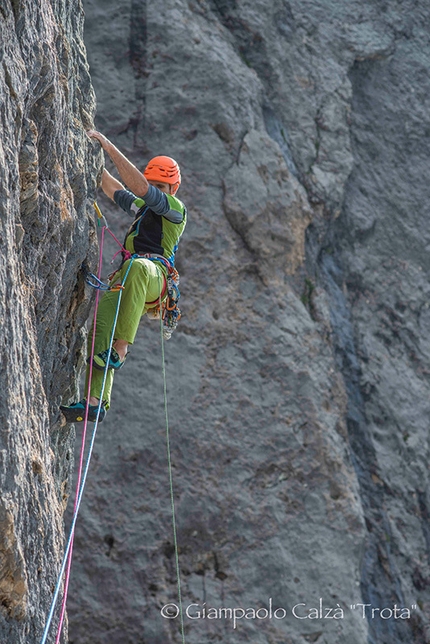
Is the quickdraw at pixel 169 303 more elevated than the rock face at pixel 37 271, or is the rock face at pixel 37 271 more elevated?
the rock face at pixel 37 271

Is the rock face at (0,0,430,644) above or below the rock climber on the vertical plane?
below

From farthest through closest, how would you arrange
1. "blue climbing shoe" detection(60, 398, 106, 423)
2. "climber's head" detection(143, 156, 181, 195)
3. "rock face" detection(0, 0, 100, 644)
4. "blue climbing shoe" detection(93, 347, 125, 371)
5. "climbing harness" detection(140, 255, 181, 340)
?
1. "climber's head" detection(143, 156, 181, 195)
2. "climbing harness" detection(140, 255, 181, 340)
3. "blue climbing shoe" detection(93, 347, 125, 371)
4. "blue climbing shoe" detection(60, 398, 106, 423)
5. "rock face" detection(0, 0, 100, 644)

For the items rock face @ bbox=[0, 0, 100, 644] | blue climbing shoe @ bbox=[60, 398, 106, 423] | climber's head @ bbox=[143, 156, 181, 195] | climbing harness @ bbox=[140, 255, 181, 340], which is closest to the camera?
rock face @ bbox=[0, 0, 100, 644]

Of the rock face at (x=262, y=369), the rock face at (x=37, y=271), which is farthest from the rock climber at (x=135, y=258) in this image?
the rock face at (x=262, y=369)

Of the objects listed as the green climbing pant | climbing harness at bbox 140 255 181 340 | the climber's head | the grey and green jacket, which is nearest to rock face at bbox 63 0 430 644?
climbing harness at bbox 140 255 181 340

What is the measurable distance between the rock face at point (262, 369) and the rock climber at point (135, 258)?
3149 mm

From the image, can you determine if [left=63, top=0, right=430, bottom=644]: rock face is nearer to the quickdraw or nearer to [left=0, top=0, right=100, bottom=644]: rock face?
the quickdraw

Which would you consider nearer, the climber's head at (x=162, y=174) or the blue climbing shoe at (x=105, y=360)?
the blue climbing shoe at (x=105, y=360)

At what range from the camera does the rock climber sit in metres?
6.14

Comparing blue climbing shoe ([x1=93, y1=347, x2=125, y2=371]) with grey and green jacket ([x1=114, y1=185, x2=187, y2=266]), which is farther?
grey and green jacket ([x1=114, y1=185, x2=187, y2=266])

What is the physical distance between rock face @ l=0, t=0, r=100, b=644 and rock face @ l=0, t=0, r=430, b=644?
317 cm

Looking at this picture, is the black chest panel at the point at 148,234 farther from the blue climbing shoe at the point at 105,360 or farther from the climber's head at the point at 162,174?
the blue climbing shoe at the point at 105,360

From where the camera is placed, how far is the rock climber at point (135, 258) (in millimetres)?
6145

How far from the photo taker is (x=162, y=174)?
688 cm
